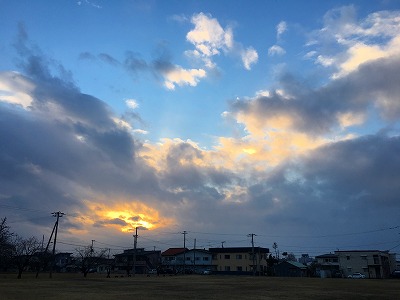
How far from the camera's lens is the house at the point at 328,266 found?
287 ft

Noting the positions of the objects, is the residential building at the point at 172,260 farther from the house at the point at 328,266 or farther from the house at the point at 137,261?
the house at the point at 328,266

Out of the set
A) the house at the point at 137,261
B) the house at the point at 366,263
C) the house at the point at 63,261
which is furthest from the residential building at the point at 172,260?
the house at the point at 366,263

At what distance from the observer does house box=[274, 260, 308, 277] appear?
307 feet

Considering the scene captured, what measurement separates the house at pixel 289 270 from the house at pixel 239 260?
18.2ft

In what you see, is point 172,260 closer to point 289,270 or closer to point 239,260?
point 239,260

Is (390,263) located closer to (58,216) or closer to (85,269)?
(85,269)

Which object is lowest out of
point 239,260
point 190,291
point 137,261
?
point 190,291

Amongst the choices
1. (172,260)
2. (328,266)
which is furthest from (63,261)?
(328,266)

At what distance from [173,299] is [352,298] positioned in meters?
13.3

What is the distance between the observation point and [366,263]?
88.2 meters

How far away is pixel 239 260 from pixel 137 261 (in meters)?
37.8

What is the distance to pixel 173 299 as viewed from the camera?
23.9 metres

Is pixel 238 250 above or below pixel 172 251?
below

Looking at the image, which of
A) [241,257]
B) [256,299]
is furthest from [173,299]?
[241,257]
